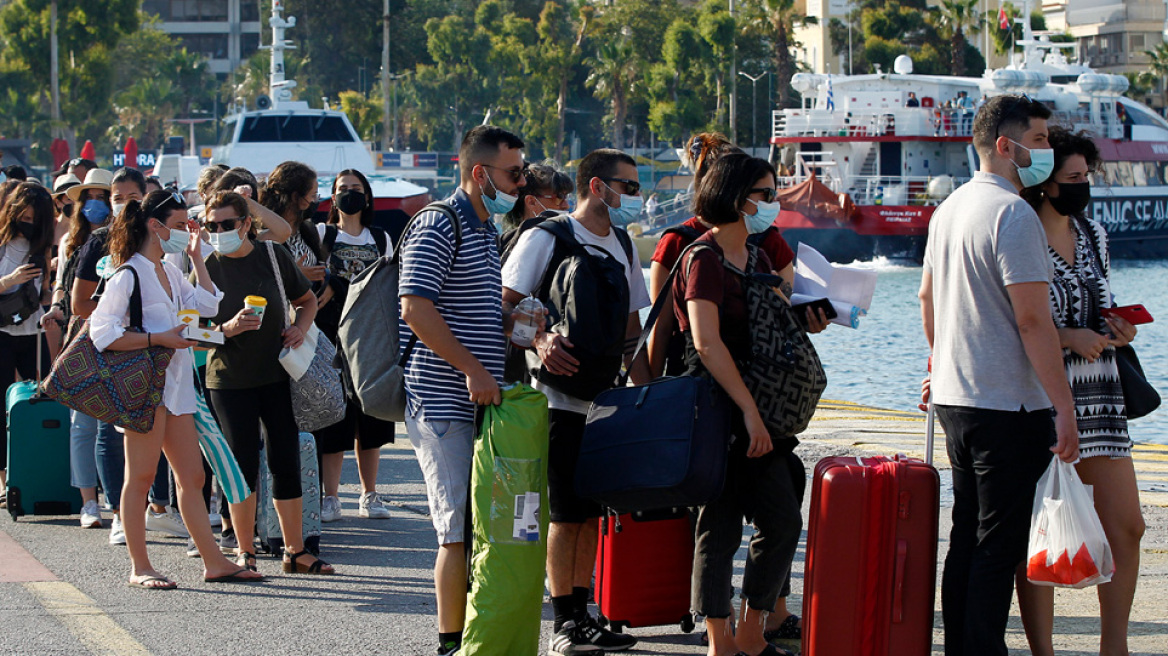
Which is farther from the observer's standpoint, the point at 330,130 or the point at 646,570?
the point at 330,130

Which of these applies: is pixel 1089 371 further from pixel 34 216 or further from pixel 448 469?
pixel 34 216

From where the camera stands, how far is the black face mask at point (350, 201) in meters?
7.18

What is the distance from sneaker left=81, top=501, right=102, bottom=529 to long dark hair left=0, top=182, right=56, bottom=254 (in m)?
1.56

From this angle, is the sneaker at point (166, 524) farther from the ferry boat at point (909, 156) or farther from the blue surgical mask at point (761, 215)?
the ferry boat at point (909, 156)

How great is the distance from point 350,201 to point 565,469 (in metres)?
2.86

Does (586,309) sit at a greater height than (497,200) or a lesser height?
Result: lesser

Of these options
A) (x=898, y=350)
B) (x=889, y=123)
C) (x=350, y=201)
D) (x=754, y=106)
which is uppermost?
(x=754, y=106)

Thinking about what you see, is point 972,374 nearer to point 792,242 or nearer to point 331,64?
point 792,242

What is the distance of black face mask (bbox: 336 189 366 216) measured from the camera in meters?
7.18

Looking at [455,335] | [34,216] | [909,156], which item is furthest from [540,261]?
[909,156]

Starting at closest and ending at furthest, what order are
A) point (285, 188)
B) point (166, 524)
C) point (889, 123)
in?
point (285, 188) → point (166, 524) → point (889, 123)

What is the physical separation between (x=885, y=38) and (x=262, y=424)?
207 ft

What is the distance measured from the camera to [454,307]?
177 inches

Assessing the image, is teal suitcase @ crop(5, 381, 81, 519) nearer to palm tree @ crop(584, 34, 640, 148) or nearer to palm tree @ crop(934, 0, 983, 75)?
palm tree @ crop(934, 0, 983, 75)
